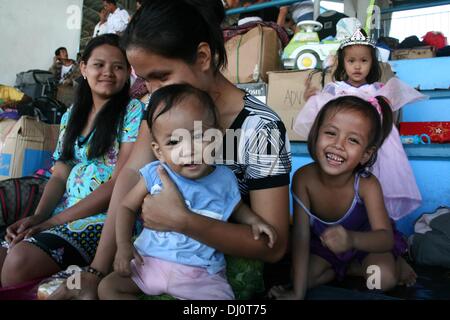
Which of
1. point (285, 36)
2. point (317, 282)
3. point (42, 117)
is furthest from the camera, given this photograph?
point (42, 117)

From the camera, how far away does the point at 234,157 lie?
123 cm

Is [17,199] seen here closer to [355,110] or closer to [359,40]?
[355,110]

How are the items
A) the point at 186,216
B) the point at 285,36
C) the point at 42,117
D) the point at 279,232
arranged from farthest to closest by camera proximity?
the point at 42,117 → the point at 285,36 → the point at 279,232 → the point at 186,216

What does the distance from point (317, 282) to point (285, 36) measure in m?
2.44

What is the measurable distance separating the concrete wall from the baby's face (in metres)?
5.58

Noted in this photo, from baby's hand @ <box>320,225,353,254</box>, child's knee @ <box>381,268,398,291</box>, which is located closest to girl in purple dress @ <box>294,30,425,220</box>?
child's knee @ <box>381,268,398,291</box>

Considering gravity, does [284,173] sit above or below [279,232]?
above

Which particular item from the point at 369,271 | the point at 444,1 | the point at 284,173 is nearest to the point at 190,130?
the point at 284,173

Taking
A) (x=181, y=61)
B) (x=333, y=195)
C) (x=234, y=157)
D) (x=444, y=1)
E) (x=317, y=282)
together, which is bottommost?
(x=317, y=282)

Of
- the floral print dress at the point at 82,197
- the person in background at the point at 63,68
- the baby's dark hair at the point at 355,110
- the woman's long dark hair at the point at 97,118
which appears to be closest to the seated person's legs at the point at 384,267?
the baby's dark hair at the point at 355,110

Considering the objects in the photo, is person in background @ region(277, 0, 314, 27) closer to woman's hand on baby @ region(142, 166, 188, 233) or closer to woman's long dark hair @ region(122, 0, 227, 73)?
woman's long dark hair @ region(122, 0, 227, 73)

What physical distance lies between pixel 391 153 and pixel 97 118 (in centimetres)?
149

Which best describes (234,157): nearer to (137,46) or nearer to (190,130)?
(190,130)

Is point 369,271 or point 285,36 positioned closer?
point 369,271
